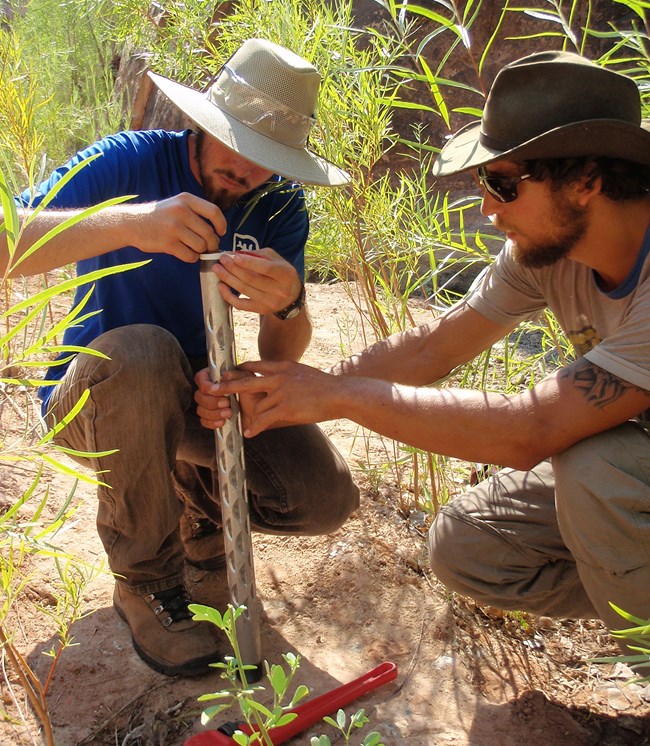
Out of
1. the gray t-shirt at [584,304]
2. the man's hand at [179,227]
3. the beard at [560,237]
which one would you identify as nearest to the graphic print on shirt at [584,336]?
the gray t-shirt at [584,304]

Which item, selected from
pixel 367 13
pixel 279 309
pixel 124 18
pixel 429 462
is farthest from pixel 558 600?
pixel 367 13

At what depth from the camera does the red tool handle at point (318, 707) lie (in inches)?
67.4

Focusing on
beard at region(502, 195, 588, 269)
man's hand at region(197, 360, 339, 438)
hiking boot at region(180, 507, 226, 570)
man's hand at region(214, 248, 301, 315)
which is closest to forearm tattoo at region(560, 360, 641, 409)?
beard at region(502, 195, 588, 269)

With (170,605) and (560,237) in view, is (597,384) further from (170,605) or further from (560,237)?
(170,605)

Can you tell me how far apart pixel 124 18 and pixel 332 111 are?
251 centimetres

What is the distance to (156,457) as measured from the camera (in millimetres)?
2006

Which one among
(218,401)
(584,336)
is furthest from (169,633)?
(584,336)

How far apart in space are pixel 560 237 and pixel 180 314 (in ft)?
3.54

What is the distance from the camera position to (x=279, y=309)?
2.06 m

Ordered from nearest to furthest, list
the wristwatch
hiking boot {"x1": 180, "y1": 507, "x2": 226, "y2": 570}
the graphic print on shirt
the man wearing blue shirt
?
1. the man wearing blue shirt
2. the graphic print on shirt
3. the wristwatch
4. hiking boot {"x1": 180, "y1": 507, "x2": 226, "y2": 570}

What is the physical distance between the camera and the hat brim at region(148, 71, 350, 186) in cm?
193

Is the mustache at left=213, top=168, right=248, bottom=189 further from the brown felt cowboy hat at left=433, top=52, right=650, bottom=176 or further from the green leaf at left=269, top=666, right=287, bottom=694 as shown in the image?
the green leaf at left=269, top=666, right=287, bottom=694

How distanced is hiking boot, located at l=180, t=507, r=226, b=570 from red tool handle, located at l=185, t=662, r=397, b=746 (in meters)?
0.66

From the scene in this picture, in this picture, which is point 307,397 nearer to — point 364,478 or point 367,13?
point 364,478
